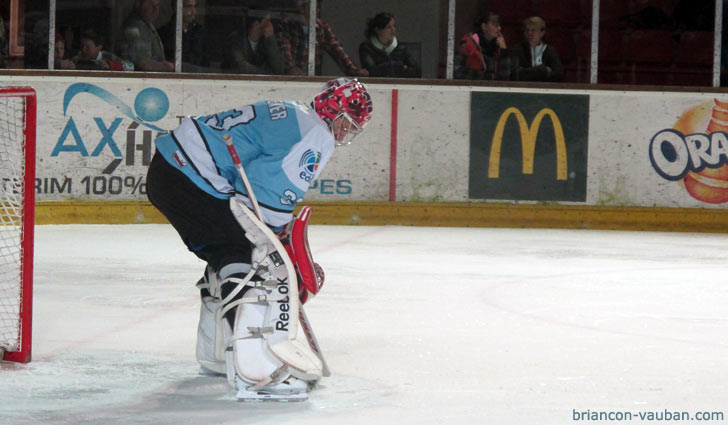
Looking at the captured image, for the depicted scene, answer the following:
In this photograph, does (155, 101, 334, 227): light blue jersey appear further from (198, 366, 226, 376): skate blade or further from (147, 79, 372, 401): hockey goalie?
(198, 366, 226, 376): skate blade

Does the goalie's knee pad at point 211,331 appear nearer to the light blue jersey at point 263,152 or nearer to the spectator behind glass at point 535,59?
the light blue jersey at point 263,152

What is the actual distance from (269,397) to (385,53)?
6.47 metres

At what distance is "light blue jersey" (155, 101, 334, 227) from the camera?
3.54 metres

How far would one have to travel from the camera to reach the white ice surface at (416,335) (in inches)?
132

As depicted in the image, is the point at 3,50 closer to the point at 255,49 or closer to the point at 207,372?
the point at 255,49

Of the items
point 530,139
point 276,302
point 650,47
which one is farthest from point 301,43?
point 276,302

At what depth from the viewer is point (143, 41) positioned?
30.2 feet

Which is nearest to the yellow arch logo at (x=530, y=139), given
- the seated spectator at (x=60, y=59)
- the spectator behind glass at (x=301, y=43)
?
the spectator behind glass at (x=301, y=43)

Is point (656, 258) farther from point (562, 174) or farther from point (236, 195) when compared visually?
point (236, 195)

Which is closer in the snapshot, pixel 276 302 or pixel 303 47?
pixel 276 302

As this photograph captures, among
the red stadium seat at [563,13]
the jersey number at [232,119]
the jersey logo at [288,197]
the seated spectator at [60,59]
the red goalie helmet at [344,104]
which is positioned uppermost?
the red stadium seat at [563,13]

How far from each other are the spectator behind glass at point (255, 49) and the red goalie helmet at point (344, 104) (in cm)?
580

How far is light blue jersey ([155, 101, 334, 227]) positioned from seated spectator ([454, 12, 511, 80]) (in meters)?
6.11

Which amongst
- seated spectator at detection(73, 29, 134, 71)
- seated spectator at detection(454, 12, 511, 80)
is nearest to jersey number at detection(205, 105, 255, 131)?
seated spectator at detection(73, 29, 134, 71)
